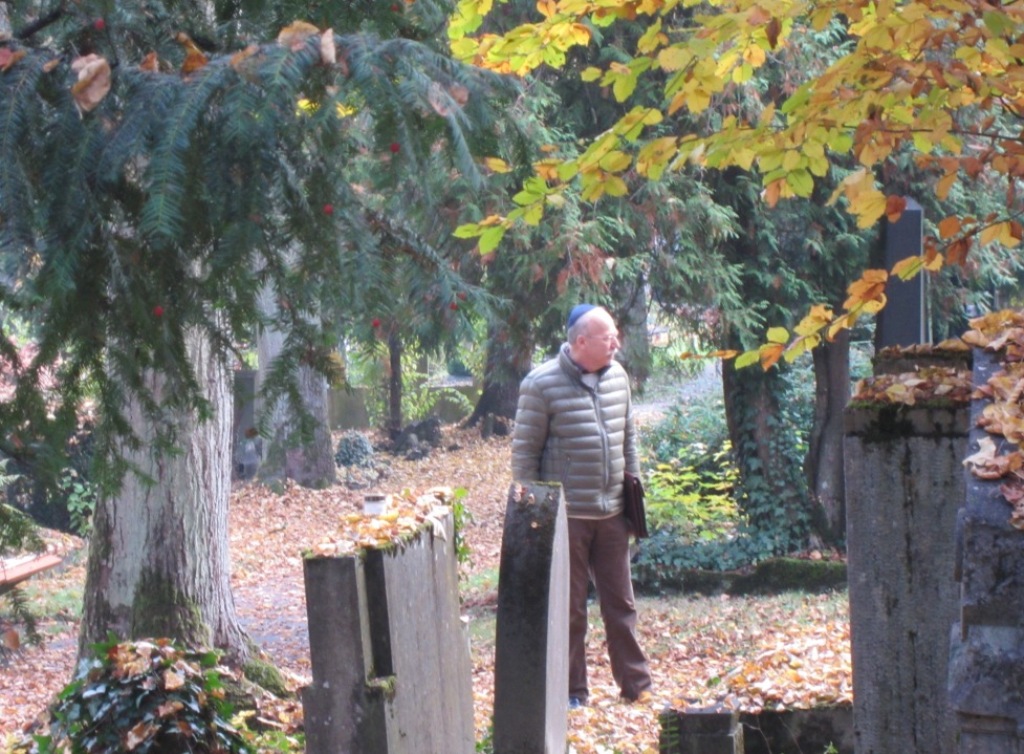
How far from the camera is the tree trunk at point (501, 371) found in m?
12.4

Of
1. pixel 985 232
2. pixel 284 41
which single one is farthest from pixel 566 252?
pixel 284 41

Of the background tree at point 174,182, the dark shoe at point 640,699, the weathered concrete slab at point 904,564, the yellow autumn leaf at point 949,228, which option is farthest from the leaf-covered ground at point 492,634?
the yellow autumn leaf at point 949,228

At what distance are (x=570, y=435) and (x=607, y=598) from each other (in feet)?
3.39

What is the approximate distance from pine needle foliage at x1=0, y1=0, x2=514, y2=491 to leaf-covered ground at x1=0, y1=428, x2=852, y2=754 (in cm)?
100

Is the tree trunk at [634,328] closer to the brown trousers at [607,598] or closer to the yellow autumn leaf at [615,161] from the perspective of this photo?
the brown trousers at [607,598]

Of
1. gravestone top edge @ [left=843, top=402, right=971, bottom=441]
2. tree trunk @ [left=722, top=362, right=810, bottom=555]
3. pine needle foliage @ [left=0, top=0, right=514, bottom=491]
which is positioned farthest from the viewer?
tree trunk @ [left=722, top=362, right=810, bottom=555]

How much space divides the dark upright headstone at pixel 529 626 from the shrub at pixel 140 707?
1.19 metres

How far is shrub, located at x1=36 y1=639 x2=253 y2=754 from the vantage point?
4.88m

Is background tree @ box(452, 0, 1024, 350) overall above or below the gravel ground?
above

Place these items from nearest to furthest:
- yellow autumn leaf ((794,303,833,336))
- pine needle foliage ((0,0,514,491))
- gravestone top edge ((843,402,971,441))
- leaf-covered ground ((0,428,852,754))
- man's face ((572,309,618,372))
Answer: gravestone top edge ((843,402,971,441))
pine needle foliage ((0,0,514,491))
yellow autumn leaf ((794,303,833,336))
leaf-covered ground ((0,428,852,754))
man's face ((572,309,618,372))

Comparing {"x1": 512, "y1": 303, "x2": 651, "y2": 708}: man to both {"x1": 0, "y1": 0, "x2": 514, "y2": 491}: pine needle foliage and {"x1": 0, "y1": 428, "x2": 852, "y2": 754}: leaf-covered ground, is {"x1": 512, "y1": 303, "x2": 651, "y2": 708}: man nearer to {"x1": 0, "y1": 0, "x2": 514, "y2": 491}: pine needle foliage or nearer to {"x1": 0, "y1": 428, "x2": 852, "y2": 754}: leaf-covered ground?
{"x1": 0, "y1": 428, "x2": 852, "y2": 754}: leaf-covered ground

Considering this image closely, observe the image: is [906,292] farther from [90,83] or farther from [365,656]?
[90,83]

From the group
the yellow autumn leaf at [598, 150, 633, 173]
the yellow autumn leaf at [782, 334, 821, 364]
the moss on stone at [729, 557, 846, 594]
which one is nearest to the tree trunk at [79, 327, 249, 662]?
the yellow autumn leaf at [598, 150, 633, 173]

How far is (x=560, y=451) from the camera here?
692cm
